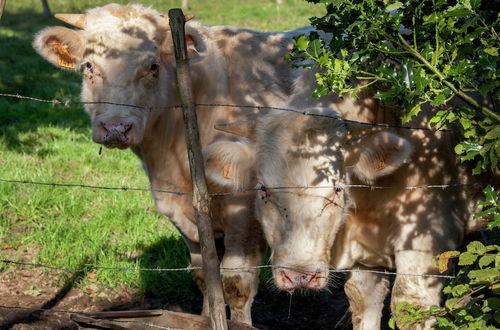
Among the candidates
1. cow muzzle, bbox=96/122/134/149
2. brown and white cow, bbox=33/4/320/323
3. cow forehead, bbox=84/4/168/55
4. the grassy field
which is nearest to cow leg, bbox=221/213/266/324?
brown and white cow, bbox=33/4/320/323

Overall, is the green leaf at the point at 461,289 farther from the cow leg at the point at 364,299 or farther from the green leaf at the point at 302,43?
the cow leg at the point at 364,299

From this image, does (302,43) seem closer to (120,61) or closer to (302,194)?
(302,194)

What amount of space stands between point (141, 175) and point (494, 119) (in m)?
5.68

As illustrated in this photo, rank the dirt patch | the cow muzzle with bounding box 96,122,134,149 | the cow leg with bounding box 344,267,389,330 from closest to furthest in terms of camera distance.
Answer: the cow muzzle with bounding box 96,122,134,149
the cow leg with bounding box 344,267,389,330
the dirt patch

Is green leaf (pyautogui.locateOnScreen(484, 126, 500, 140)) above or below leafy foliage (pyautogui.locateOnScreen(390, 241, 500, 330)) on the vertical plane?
above

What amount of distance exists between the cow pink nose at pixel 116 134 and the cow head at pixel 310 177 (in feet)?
3.05

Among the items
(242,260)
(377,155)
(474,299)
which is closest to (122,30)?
(242,260)

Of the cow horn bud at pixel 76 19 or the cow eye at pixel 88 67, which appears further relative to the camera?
the cow horn bud at pixel 76 19

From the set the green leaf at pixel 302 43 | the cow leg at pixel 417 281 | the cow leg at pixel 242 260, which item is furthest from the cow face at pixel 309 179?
the green leaf at pixel 302 43

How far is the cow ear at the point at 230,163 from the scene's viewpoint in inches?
172

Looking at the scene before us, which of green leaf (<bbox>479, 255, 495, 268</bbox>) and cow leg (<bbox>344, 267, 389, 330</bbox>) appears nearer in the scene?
green leaf (<bbox>479, 255, 495, 268</bbox>)

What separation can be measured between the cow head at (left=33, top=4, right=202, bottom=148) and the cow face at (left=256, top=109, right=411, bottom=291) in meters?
1.05

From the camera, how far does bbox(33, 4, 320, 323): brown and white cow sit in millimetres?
4977

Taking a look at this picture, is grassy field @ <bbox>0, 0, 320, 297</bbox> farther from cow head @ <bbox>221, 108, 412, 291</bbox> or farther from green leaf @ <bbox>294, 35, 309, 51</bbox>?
green leaf @ <bbox>294, 35, 309, 51</bbox>
